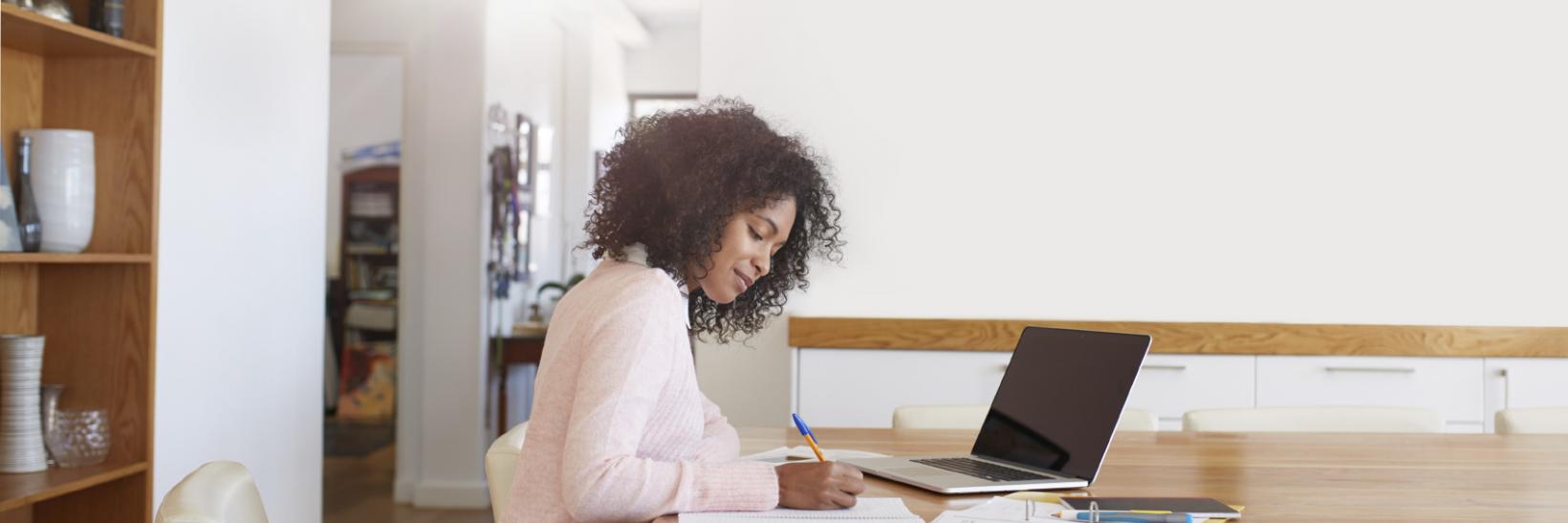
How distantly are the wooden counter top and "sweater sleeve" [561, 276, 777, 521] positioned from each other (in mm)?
2001

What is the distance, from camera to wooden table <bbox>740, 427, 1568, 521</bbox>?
5.01 ft

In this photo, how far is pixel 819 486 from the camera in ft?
4.58

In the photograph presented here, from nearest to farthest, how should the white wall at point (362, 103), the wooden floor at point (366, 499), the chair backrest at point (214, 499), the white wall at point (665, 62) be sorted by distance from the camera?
the chair backrest at point (214, 499) < the wooden floor at point (366, 499) < the white wall at point (362, 103) < the white wall at point (665, 62)

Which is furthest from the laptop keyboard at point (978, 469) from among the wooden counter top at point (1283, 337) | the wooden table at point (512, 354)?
the wooden table at point (512, 354)

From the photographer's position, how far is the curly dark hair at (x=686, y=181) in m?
1.55

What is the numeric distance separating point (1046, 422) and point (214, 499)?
1.07 m

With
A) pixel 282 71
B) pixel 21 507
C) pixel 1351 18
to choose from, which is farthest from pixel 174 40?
pixel 1351 18

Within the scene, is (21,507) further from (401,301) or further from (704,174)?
(401,301)

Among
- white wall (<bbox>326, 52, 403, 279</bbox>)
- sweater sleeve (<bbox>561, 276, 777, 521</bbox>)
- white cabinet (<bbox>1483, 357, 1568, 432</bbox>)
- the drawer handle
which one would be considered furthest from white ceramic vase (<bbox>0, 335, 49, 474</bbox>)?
white wall (<bbox>326, 52, 403, 279</bbox>)

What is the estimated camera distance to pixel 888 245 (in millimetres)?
3705

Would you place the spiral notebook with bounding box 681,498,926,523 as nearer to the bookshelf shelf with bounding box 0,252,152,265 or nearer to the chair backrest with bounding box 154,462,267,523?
the chair backrest with bounding box 154,462,267,523

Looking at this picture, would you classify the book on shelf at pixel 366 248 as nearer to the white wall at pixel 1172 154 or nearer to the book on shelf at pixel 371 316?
the book on shelf at pixel 371 316

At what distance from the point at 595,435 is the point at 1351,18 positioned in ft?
10.2

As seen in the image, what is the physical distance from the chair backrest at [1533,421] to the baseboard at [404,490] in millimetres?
3836
